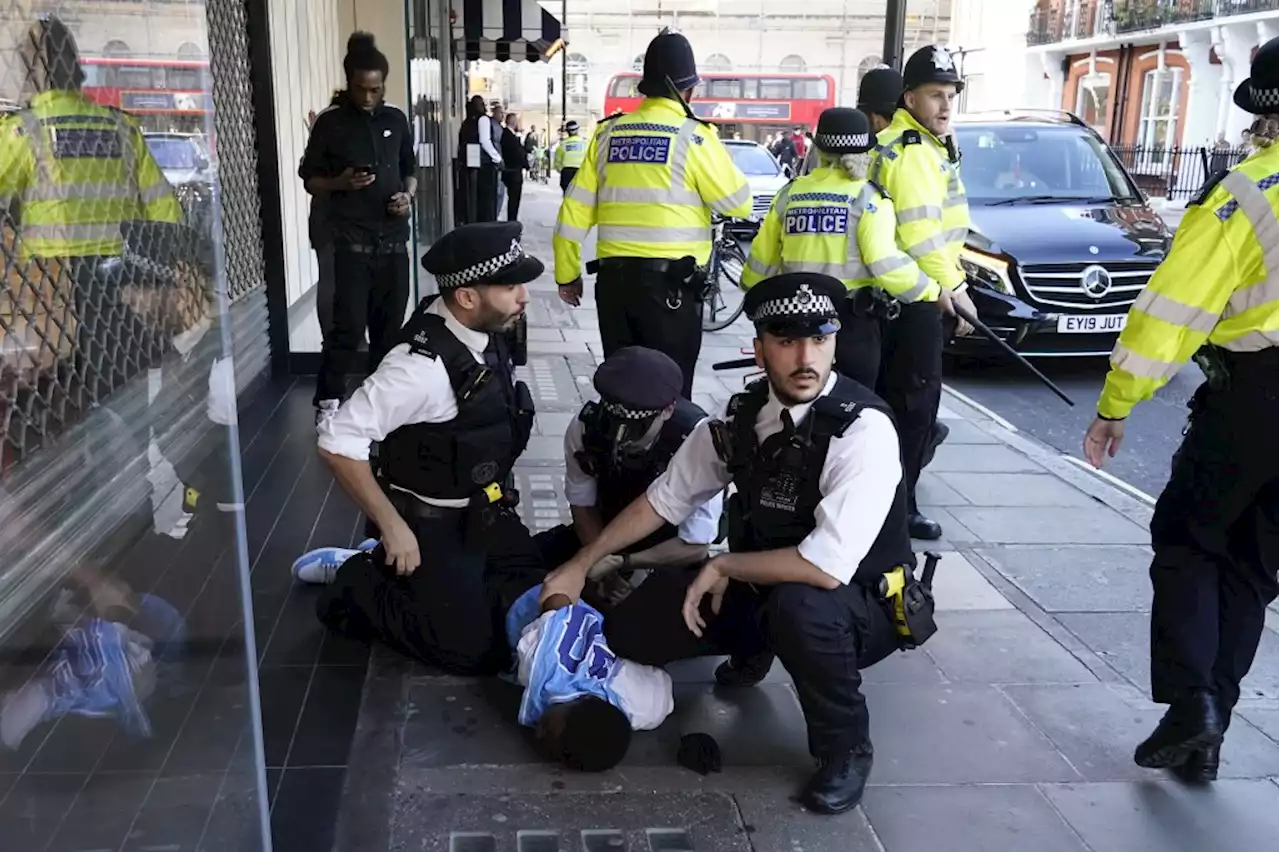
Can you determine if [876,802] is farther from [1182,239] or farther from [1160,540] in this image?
[1182,239]

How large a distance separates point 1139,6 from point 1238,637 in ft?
102

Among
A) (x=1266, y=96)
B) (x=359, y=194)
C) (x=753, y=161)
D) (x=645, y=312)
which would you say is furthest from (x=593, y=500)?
(x=753, y=161)

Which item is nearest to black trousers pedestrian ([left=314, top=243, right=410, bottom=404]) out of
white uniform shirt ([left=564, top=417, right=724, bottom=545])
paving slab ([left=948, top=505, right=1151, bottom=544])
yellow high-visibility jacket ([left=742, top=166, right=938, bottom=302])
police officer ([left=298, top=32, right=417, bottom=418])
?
police officer ([left=298, top=32, right=417, bottom=418])

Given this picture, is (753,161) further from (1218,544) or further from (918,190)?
(1218,544)

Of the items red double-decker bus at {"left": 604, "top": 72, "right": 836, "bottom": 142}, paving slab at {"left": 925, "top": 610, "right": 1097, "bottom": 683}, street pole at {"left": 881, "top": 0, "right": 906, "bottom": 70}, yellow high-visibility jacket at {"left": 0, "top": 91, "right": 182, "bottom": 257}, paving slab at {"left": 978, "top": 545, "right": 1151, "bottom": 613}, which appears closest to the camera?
yellow high-visibility jacket at {"left": 0, "top": 91, "right": 182, "bottom": 257}

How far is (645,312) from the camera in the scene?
4.70 meters

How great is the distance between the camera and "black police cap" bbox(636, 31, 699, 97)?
15.0 ft

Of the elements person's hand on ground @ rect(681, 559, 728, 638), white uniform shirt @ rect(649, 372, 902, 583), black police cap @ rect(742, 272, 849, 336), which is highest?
black police cap @ rect(742, 272, 849, 336)

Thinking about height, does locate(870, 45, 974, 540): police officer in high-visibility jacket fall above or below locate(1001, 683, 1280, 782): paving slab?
above

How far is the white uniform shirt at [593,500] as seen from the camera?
3.52 m

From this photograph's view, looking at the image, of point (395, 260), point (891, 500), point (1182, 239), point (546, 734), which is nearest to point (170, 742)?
point (546, 734)

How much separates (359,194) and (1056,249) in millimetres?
4907

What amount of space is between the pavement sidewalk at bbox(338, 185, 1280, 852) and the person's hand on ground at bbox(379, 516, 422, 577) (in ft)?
1.32

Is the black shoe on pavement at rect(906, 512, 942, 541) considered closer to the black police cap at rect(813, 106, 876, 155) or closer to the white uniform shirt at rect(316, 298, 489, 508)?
the black police cap at rect(813, 106, 876, 155)
